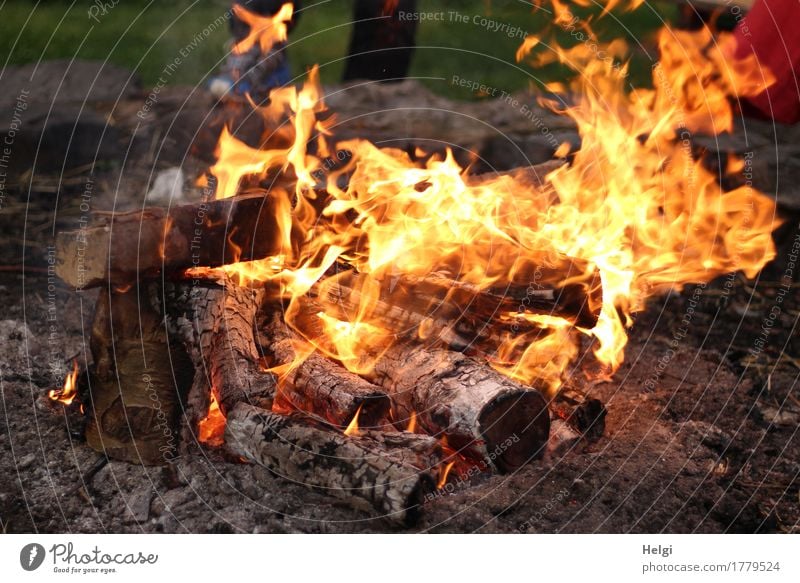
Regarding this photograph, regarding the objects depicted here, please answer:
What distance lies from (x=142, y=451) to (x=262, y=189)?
921mm

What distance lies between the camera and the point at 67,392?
2.76 metres

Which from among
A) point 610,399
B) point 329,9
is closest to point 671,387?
point 610,399

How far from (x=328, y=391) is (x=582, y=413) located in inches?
33.1

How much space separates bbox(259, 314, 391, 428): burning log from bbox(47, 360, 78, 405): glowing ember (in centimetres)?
64

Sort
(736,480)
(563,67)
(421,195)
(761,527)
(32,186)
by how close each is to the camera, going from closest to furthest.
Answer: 1. (761,527)
2. (736,480)
3. (421,195)
4. (32,186)
5. (563,67)

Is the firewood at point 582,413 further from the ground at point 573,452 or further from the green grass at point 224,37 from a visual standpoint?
the green grass at point 224,37

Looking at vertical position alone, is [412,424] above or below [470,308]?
below

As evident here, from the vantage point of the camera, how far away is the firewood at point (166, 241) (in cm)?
246

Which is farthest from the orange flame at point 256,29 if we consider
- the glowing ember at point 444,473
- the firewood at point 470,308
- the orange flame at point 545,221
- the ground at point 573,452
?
the glowing ember at point 444,473

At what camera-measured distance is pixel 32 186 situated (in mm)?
4238

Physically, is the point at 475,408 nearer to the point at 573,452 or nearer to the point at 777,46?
the point at 573,452

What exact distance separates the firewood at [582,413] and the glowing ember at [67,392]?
1547 mm

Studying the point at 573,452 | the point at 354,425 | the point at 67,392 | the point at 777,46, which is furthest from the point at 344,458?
the point at 777,46
